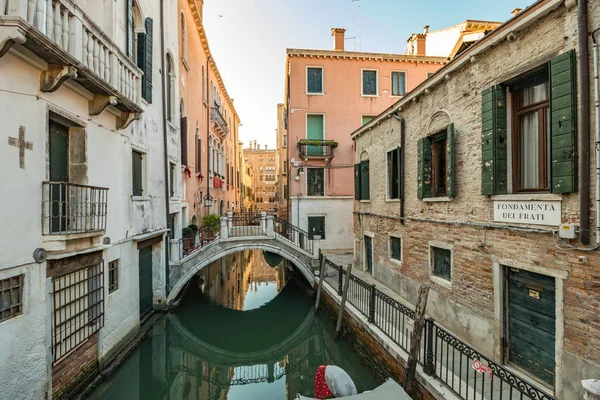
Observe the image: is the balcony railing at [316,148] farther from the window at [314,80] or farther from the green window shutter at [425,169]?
the green window shutter at [425,169]

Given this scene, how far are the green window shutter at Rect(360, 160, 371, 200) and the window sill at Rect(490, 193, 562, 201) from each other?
726 centimetres

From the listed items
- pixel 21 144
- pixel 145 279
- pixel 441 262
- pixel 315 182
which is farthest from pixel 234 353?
pixel 315 182

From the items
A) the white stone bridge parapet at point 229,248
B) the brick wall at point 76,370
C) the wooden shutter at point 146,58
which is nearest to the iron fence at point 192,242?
the white stone bridge parapet at point 229,248

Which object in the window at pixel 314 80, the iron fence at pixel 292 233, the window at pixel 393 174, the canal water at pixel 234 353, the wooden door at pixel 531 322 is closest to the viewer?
the wooden door at pixel 531 322

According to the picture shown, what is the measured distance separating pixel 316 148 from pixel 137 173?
35.6 feet

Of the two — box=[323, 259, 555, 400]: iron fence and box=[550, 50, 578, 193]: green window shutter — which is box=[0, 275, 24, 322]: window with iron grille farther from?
box=[550, 50, 578, 193]: green window shutter

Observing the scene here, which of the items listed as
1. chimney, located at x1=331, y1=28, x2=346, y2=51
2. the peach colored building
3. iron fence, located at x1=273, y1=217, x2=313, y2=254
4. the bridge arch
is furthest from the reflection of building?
the bridge arch

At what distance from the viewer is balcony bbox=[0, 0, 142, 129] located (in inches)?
165

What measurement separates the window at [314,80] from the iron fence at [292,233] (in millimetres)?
7964

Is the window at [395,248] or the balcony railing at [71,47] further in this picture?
the window at [395,248]

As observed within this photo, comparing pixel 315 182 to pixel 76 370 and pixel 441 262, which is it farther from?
pixel 76 370

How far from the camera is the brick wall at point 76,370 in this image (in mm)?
5789

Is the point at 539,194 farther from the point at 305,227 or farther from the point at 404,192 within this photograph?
the point at 305,227

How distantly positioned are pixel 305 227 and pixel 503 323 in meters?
13.0
